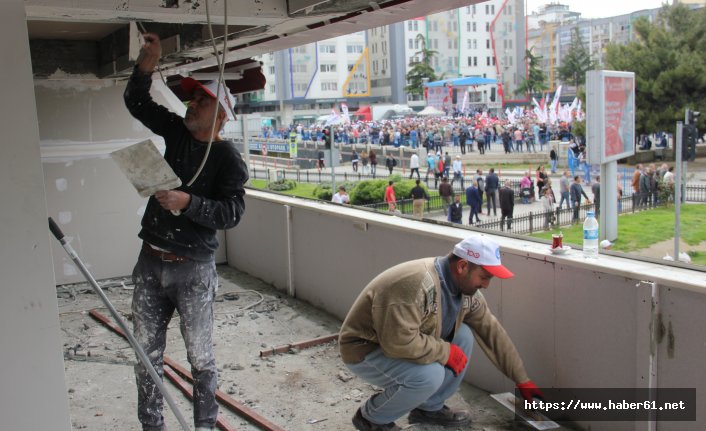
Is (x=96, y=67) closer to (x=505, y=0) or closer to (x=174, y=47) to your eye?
(x=174, y=47)

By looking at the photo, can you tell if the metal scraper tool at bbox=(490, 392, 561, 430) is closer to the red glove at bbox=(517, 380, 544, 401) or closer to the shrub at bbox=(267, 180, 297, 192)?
the red glove at bbox=(517, 380, 544, 401)

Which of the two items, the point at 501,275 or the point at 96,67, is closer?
the point at 501,275

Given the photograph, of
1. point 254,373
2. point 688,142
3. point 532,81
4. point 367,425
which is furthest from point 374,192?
point 532,81

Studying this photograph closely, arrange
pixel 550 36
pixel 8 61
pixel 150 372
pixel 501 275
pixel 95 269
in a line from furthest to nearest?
pixel 550 36 < pixel 95 269 < pixel 501 275 < pixel 150 372 < pixel 8 61

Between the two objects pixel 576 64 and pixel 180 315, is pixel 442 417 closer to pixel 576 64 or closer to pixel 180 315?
pixel 180 315

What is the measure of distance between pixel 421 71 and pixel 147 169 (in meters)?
88.3

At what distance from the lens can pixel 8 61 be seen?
2074 mm

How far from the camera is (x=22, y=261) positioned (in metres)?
2.13

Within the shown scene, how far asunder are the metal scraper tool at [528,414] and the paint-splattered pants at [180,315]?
1788 mm

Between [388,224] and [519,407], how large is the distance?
1.87 meters

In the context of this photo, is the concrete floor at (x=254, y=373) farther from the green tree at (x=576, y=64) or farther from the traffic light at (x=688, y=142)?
the green tree at (x=576, y=64)

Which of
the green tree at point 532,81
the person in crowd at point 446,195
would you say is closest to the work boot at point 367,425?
the person in crowd at point 446,195

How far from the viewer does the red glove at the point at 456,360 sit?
352 centimetres

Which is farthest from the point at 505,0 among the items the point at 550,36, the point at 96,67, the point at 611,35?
the point at 96,67
